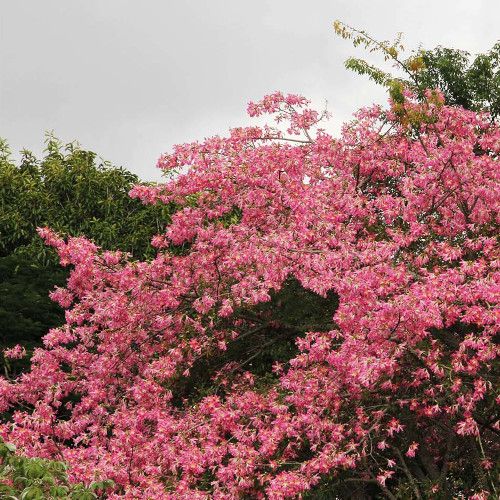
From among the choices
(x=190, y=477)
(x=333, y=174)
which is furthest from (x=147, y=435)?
(x=333, y=174)

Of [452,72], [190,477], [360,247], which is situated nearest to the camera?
[190,477]

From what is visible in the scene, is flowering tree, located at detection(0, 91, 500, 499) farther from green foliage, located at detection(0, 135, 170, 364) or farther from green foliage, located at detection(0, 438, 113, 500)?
green foliage, located at detection(0, 135, 170, 364)

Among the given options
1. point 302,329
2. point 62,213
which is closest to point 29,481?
point 302,329

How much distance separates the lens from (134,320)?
1202 cm

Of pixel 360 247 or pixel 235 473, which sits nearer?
pixel 235 473

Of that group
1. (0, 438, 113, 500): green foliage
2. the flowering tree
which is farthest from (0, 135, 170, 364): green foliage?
(0, 438, 113, 500): green foliage

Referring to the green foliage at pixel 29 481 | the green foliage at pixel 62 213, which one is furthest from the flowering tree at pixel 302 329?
the green foliage at pixel 62 213

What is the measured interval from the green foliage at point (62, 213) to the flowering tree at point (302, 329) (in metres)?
3.65

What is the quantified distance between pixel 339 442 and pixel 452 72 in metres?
12.8

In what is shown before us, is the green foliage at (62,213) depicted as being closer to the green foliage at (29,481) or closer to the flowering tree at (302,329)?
the flowering tree at (302,329)

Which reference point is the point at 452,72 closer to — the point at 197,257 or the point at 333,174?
the point at 333,174

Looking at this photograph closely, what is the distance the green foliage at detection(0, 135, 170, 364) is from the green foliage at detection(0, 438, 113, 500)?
7.93 m

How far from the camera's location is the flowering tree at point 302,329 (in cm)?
954

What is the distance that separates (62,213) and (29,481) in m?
10.1
